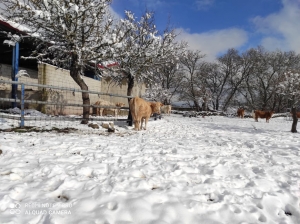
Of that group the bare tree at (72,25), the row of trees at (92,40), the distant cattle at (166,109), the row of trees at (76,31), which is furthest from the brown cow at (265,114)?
the bare tree at (72,25)

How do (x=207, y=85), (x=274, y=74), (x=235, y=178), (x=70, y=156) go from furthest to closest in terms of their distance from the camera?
(x=207, y=85) < (x=274, y=74) < (x=70, y=156) < (x=235, y=178)

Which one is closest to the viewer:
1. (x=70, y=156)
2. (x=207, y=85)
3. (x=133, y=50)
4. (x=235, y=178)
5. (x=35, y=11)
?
(x=235, y=178)

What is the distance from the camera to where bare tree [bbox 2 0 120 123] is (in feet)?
22.7

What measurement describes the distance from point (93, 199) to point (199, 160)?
214 cm

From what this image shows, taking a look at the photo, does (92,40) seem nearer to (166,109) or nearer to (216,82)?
(166,109)


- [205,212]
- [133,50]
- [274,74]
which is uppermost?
[274,74]

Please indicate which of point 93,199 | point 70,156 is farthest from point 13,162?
point 93,199

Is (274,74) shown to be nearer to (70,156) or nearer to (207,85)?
(207,85)

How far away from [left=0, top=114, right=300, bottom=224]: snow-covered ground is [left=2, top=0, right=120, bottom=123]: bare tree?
185 inches

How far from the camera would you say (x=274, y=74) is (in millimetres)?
35719

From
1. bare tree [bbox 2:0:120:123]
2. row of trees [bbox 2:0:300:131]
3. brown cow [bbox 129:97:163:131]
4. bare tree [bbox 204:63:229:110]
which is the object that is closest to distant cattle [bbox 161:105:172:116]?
row of trees [bbox 2:0:300:131]

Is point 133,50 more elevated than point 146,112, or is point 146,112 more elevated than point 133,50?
point 133,50

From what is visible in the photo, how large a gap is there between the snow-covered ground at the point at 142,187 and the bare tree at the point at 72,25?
15.4ft

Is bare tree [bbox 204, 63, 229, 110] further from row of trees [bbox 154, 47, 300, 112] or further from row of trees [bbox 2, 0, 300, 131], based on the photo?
row of trees [bbox 2, 0, 300, 131]
